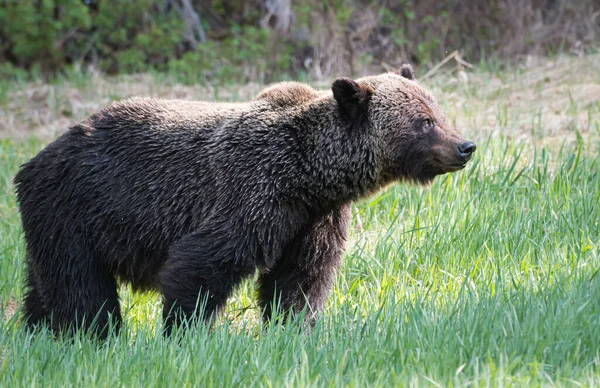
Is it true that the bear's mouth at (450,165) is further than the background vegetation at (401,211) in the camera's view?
Yes

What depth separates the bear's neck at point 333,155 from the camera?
5645mm

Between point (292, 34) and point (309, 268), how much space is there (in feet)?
30.5

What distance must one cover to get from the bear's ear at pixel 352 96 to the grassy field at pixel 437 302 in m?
1.24

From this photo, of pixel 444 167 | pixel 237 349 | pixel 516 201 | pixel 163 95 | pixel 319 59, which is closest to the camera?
pixel 237 349

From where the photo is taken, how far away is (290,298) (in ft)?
18.7

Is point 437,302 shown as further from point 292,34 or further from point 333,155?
point 292,34

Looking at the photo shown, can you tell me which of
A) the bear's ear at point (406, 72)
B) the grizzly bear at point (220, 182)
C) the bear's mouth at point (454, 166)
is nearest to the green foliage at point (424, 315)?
the grizzly bear at point (220, 182)

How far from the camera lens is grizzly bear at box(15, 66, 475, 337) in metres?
5.60

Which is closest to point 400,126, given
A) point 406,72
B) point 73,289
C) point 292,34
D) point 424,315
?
point 406,72

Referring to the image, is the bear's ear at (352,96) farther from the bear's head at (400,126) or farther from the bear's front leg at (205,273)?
the bear's front leg at (205,273)

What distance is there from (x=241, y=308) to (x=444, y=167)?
1769 mm

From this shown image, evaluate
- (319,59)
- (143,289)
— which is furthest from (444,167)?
(319,59)

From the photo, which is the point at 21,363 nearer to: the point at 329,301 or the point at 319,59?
the point at 329,301

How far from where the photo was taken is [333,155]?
18.6 feet
